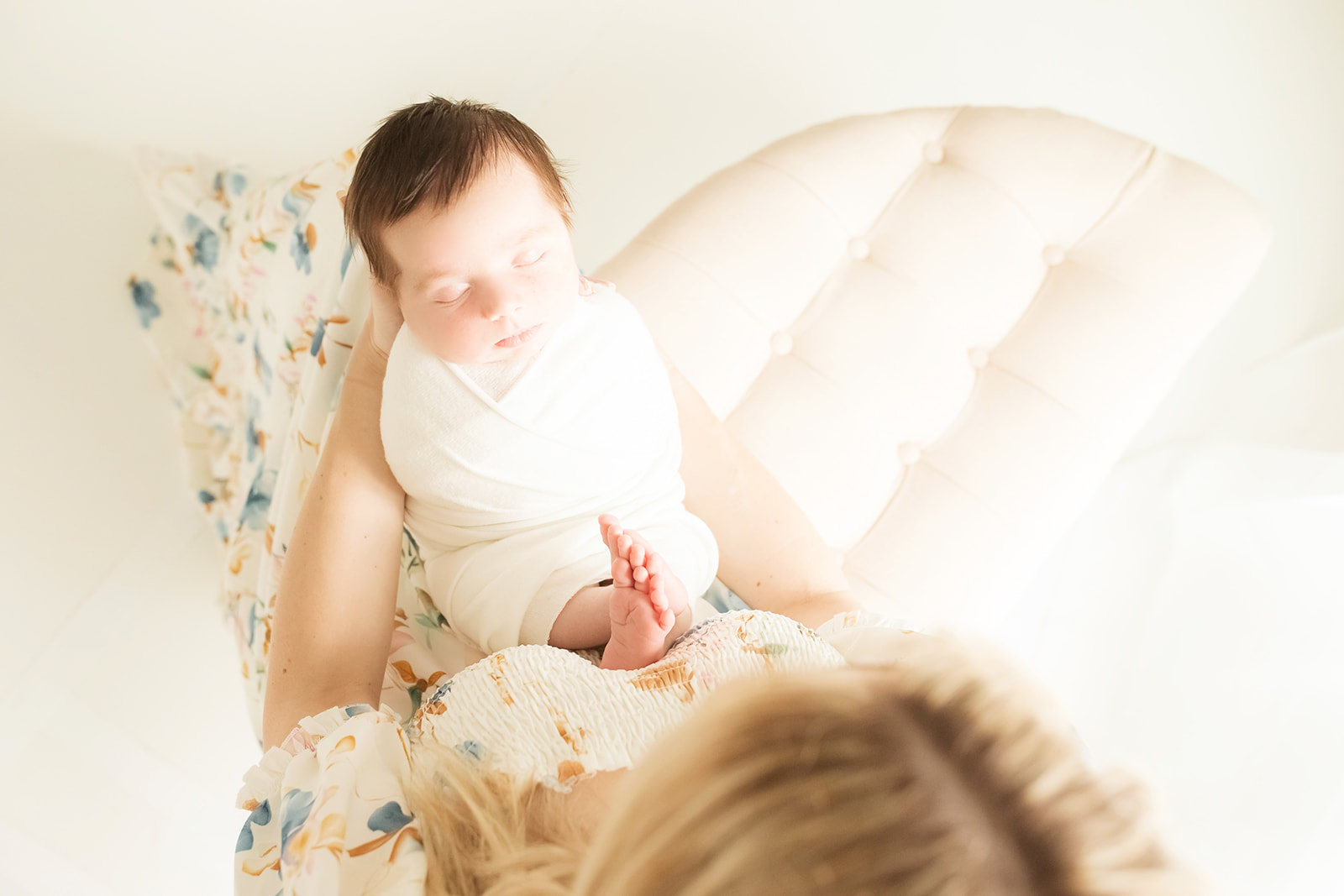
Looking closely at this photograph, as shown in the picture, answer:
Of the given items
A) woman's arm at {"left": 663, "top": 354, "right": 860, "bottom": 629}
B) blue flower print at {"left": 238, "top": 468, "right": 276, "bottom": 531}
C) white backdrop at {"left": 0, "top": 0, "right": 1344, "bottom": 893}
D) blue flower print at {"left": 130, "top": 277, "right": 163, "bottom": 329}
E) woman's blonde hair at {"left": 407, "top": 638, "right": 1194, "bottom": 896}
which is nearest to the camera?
woman's blonde hair at {"left": 407, "top": 638, "right": 1194, "bottom": 896}

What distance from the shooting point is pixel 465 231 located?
0.87 meters

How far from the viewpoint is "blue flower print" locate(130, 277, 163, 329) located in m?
1.66

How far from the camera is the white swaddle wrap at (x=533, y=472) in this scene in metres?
0.92

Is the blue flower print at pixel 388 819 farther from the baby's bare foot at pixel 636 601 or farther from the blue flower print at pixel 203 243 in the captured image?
the blue flower print at pixel 203 243

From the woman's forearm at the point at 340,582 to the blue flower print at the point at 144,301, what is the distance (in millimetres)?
Result: 907

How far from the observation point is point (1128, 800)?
509 mm

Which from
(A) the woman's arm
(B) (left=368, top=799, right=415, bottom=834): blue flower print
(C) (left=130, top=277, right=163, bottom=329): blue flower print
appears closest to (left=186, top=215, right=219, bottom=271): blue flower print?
(C) (left=130, top=277, right=163, bottom=329): blue flower print

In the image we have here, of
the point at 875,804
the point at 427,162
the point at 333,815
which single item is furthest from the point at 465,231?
the point at 875,804

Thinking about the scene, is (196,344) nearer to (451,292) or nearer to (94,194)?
(94,194)

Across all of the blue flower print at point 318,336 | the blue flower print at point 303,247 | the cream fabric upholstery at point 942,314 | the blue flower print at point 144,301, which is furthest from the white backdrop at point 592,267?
the blue flower print at point 318,336

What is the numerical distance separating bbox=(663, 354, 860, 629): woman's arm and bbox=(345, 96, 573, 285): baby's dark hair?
0.32 metres

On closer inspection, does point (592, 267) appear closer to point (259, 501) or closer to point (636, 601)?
point (259, 501)

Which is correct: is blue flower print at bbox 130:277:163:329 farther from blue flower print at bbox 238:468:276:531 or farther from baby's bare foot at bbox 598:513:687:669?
baby's bare foot at bbox 598:513:687:669

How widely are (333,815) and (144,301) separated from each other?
4.56 ft
